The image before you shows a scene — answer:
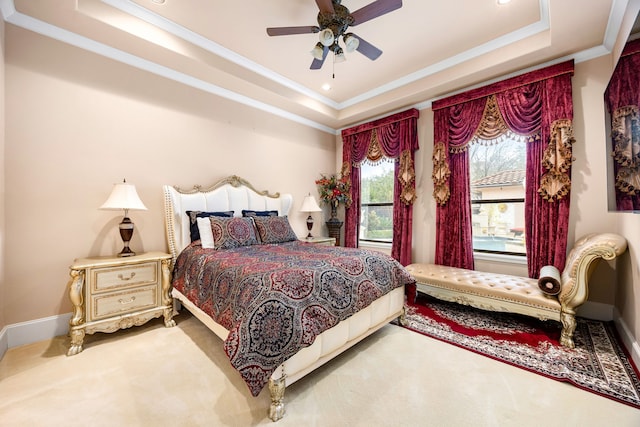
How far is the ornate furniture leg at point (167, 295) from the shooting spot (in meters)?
2.65

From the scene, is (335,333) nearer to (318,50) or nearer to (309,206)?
(318,50)

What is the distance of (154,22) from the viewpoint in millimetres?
2654

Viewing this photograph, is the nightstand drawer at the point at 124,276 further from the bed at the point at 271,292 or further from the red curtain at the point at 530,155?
the red curtain at the point at 530,155

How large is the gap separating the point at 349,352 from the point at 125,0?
3.84 m

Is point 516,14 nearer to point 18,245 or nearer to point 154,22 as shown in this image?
point 154,22

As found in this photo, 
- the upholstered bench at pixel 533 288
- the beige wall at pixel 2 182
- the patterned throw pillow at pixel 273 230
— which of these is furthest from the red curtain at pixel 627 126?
the beige wall at pixel 2 182

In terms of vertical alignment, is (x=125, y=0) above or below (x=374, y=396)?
above

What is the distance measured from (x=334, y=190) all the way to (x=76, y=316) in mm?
3834

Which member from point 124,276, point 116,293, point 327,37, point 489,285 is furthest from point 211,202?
point 489,285

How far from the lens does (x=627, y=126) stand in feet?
5.92

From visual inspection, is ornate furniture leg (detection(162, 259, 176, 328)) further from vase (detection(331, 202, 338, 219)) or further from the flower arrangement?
vase (detection(331, 202, 338, 219))

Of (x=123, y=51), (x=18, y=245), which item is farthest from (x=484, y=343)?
(x=123, y=51)

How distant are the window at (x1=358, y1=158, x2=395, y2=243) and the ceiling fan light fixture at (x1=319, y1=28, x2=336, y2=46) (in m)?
2.65

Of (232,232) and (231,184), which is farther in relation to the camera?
(231,184)
